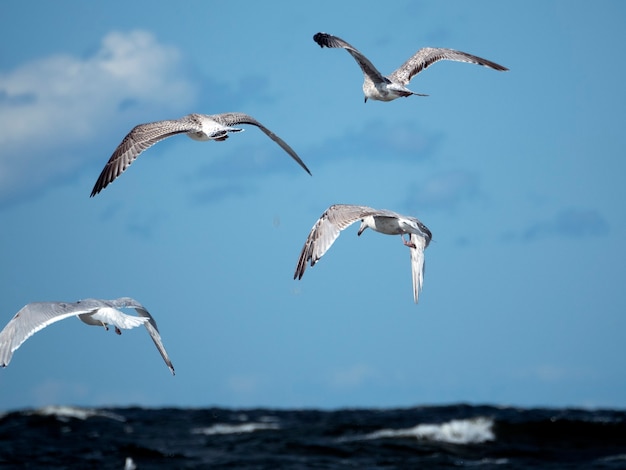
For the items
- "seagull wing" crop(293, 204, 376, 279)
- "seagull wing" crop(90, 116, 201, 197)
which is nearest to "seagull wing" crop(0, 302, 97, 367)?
"seagull wing" crop(90, 116, 201, 197)

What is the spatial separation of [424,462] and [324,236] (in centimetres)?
1743

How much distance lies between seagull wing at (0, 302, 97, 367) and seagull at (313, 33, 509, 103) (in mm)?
6065

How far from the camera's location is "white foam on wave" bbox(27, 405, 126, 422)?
134 feet

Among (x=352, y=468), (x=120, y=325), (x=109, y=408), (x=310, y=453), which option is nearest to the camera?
(x=120, y=325)

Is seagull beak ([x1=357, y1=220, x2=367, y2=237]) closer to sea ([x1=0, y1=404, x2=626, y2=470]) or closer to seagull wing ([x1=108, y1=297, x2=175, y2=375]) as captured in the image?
seagull wing ([x1=108, y1=297, x2=175, y2=375])

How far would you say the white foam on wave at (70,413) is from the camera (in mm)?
→ 40734

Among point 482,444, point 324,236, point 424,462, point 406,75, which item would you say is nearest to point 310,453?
point 424,462

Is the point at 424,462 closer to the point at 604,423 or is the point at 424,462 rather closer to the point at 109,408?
the point at 604,423

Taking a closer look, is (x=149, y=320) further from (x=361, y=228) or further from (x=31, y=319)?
(x=361, y=228)

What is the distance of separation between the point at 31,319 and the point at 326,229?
15.0 ft

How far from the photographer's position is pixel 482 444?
34.7 m

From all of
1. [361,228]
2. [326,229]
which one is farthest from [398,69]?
[326,229]

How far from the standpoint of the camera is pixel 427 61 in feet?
68.7

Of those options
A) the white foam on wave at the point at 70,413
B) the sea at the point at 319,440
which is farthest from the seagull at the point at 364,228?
the white foam on wave at the point at 70,413
